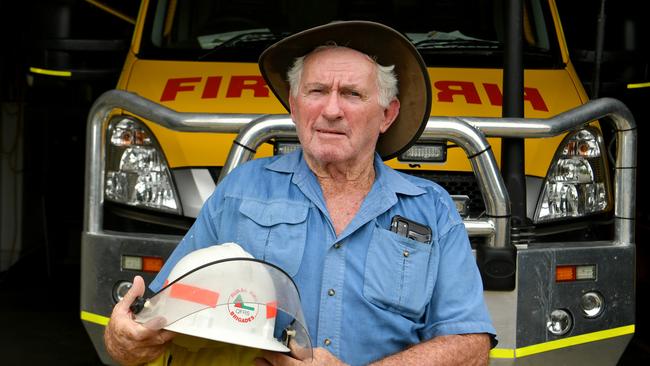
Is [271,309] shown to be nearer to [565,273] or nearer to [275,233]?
[275,233]

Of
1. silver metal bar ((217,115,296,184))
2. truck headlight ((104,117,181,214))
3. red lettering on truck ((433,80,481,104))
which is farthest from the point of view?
red lettering on truck ((433,80,481,104))

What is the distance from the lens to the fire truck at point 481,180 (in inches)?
161

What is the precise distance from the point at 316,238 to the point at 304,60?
499 millimetres

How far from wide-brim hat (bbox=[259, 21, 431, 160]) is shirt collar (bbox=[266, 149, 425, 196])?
17cm

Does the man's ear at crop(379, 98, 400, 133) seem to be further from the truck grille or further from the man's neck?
the truck grille

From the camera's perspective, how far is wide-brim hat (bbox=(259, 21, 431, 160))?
124 inches

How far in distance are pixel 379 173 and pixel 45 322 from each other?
181 inches

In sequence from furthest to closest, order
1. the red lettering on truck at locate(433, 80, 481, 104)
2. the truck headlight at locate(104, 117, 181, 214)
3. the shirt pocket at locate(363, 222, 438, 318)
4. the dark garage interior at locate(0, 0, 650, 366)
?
the dark garage interior at locate(0, 0, 650, 366) < the red lettering on truck at locate(433, 80, 481, 104) < the truck headlight at locate(104, 117, 181, 214) < the shirt pocket at locate(363, 222, 438, 318)

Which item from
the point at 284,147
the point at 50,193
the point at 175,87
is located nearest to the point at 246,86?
the point at 175,87

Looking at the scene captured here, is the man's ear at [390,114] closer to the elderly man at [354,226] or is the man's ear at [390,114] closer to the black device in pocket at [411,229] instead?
the elderly man at [354,226]

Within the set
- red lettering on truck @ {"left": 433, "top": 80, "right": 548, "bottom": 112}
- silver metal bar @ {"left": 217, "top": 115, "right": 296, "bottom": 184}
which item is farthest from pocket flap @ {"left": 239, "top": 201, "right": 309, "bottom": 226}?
red lettering on truck @ {"left": 433, "top": 80, "right": 548, "bottom": 112}

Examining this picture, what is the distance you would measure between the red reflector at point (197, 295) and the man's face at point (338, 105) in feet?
2.16

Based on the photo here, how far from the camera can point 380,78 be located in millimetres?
3191

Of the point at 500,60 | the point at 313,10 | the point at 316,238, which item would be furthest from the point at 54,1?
the point at 316,238
